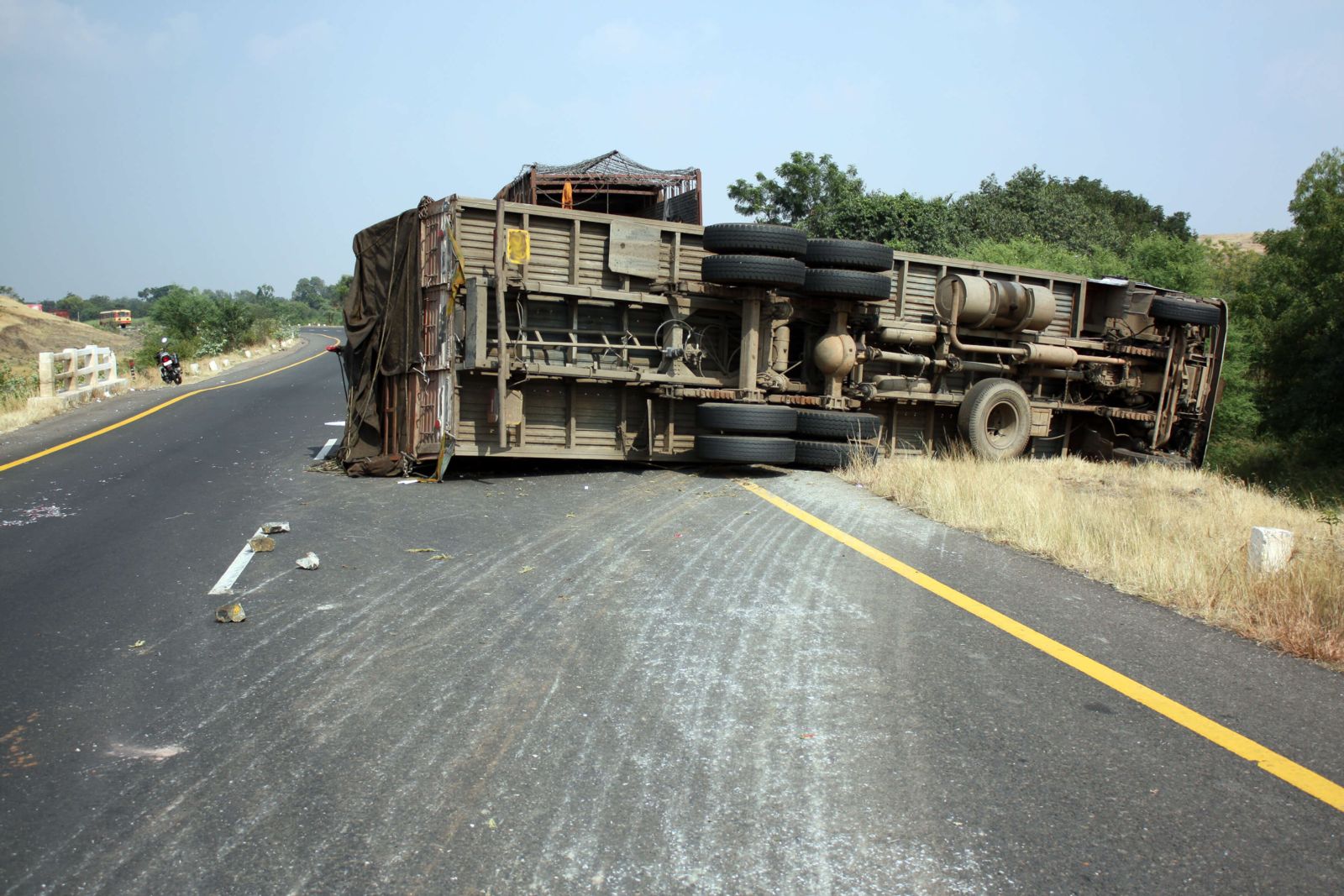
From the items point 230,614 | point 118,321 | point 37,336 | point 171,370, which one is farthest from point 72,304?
point 230,614

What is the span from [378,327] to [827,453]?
608 cm

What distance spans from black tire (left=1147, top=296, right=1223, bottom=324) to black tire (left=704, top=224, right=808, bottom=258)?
6618 mm

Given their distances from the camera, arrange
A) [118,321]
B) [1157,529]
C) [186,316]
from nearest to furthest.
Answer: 1. [1157,529]
2. [186,316]
3. [118,321]

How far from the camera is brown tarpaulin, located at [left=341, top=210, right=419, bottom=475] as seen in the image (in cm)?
1195

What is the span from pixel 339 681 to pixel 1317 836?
4046 millimetres

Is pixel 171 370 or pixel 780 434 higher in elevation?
pixel 780 434

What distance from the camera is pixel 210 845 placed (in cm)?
320

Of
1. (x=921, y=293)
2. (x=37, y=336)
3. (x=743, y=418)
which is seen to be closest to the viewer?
(x=743, y=418)

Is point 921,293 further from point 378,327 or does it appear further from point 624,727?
point 624,727

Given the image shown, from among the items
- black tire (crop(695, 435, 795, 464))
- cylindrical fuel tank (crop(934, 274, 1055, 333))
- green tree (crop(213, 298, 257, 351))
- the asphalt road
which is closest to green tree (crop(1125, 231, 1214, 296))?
cylindrical fuel tank (crop(934, 274, 1055, 333))

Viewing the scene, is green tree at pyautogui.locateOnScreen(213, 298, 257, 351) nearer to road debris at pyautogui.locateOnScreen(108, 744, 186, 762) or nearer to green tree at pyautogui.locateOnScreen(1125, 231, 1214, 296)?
green tree at pyautogui.locateOnScreen(1125, 231, 1214, 296)

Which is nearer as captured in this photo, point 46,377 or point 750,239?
point 750,239

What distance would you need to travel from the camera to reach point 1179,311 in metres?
14.8

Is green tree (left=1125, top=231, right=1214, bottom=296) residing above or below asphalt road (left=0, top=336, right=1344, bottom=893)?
above
